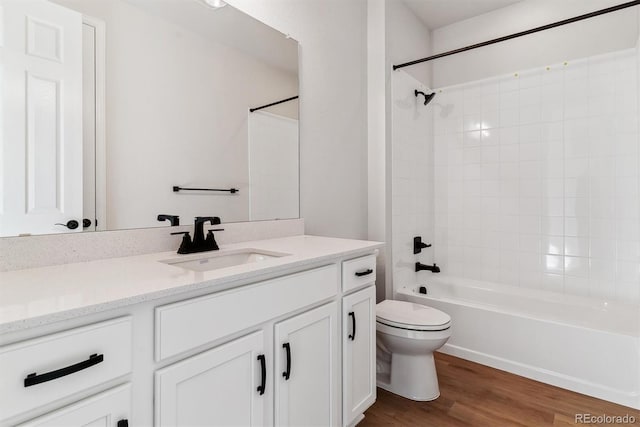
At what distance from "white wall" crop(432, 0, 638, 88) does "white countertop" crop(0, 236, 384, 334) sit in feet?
8.34

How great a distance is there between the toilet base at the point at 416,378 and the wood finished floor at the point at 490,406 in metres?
0.04

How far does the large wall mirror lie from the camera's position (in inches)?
39.5

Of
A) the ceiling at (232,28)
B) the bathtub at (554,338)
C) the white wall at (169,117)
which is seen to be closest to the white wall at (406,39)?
the ceiling at (232,28)

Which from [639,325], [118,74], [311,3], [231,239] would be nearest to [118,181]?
[118,74]

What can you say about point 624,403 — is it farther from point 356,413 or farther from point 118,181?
point 118,181

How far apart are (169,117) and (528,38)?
2.86 m

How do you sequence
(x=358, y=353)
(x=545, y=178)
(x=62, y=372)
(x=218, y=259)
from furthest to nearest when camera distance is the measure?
(x=545, y=178)
(x=358, y=353)
(x=218, y=259)
(x=62, y=372)

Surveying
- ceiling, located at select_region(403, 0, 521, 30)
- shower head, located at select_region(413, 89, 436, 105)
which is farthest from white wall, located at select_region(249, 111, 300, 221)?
ceiling, located at select_region(403, 0, 521, 30)

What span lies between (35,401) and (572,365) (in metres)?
2.47

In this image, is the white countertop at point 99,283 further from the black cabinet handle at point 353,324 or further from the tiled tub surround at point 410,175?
the tiled tub surround at point 410,175

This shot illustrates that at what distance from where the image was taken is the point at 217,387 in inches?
36.3

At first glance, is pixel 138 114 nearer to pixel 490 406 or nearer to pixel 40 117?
pixel 40 117

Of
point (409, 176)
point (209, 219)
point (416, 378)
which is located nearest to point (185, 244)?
point (209, 219)

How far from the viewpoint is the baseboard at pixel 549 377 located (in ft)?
5.98
